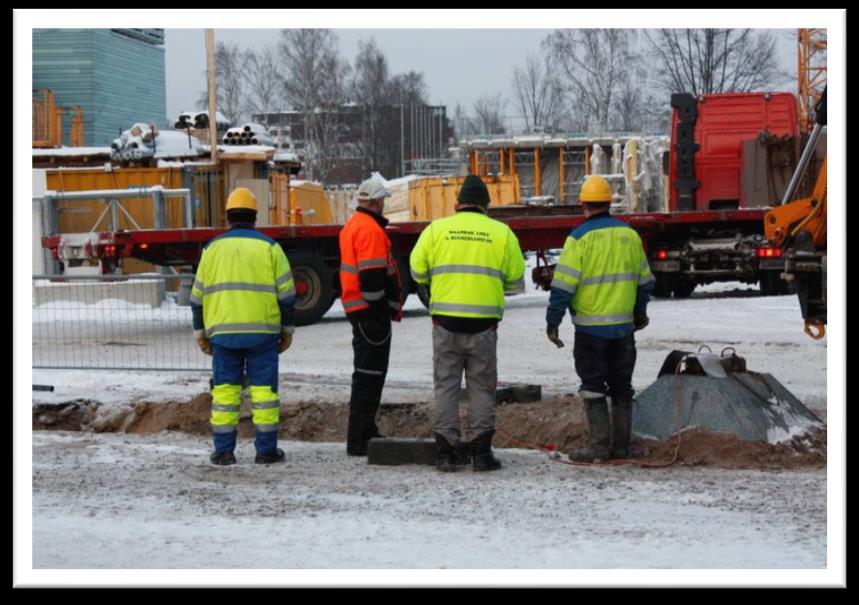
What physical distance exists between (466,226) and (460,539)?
243 centimetres

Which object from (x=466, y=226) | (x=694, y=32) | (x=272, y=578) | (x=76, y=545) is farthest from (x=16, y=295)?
(x=694, y=32)

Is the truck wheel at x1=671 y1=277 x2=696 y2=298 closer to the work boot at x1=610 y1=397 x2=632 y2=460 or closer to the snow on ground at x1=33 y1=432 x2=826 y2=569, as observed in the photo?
the work boot at x1=610 y1=397 x2=632 y2=460

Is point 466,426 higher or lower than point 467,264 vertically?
lower

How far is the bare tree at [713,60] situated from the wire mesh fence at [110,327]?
72.8 feet

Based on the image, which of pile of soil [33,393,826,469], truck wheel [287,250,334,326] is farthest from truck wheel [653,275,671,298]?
pile of soil [33,393,826,469]

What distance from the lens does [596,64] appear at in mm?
41562

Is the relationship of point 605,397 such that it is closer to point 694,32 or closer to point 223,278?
point 223,278

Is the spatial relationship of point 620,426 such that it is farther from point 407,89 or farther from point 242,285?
point 407,89

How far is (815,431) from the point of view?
8805mm

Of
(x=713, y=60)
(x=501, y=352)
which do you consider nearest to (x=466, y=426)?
(x=501, y=352)

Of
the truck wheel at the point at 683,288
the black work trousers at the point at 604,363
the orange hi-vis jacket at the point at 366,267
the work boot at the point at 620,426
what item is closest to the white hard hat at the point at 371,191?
the orange hi-vis jacket at the point at 366,267

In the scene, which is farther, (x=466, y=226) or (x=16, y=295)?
(x=466, y=226)

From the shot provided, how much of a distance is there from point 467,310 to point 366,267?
889 millimetres

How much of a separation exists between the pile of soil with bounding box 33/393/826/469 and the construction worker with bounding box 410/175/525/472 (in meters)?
1.00
